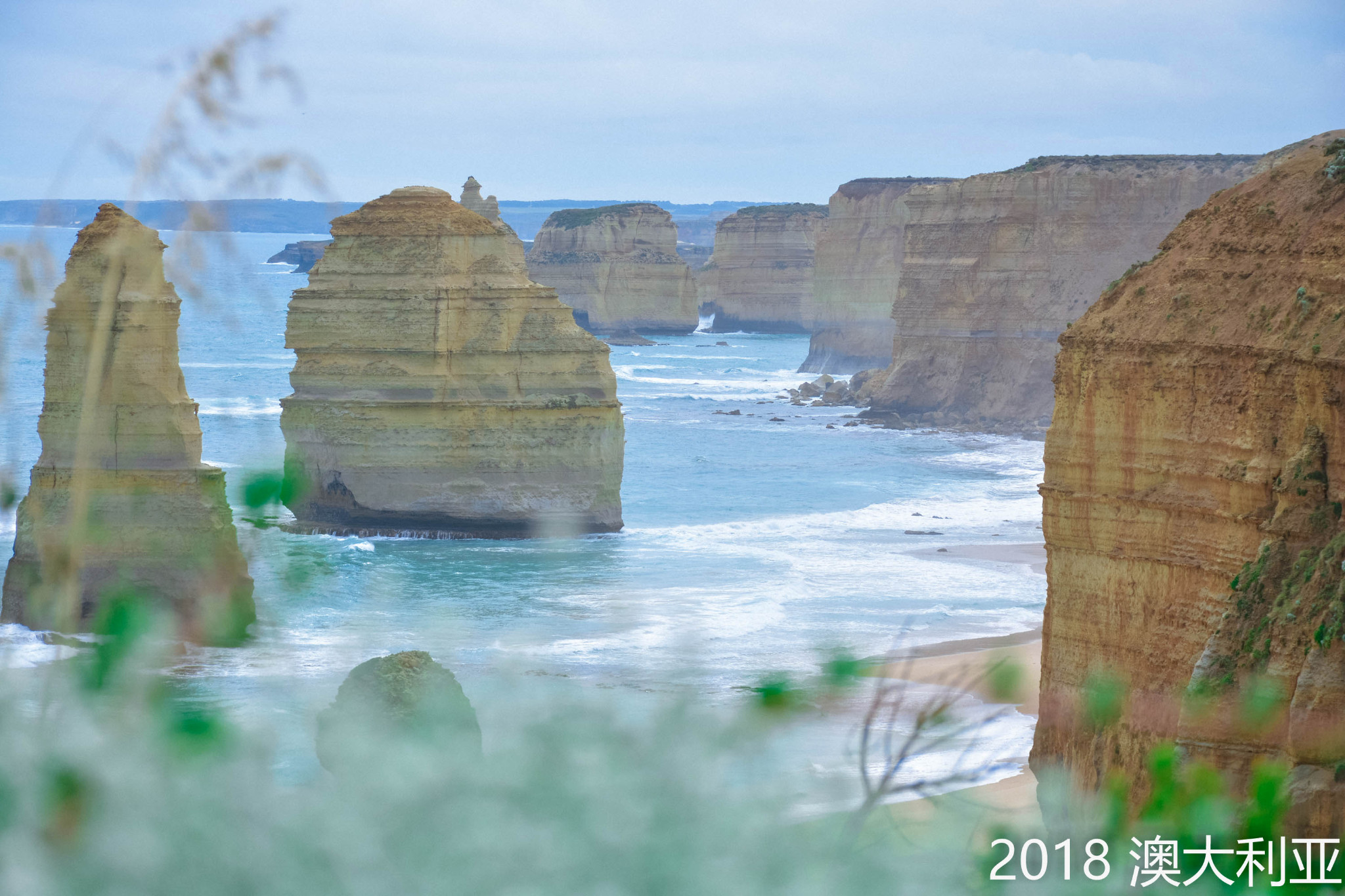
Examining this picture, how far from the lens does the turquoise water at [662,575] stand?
420cm

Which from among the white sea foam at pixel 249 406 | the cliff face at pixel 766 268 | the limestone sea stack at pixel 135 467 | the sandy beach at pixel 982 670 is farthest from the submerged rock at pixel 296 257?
the limestone sea stack at pixel 135 467

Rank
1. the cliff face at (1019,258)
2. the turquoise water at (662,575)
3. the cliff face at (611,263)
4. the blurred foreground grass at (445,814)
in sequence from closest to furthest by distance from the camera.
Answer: the blurred foreground grass at (445,814)
the turquoise water at (662,575)
the cliff face at (1019,258)
the cliff face at (611,263)

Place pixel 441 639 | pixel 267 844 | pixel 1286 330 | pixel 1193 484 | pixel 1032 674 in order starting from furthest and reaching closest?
pixel 1032 674 < pixel 1193 484 < pixel 1286 330 < pixel 441 639 < pixel 267 844

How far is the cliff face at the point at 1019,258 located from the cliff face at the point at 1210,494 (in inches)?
1783

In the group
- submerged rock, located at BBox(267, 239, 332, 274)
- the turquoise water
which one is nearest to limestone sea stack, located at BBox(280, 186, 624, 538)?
the turquoise water

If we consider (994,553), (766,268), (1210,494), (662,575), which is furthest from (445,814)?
(766,268)

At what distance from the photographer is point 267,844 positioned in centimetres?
229

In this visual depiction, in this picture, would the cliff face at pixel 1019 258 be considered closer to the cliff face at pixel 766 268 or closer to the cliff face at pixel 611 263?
the cliff face at pixel 611 263

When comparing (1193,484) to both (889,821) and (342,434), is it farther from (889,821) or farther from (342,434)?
(342,434)

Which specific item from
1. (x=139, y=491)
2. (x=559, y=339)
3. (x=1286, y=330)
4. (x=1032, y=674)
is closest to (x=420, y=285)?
(x=559, y=339)

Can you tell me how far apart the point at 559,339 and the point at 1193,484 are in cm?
2151

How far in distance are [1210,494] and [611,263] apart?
346 ft

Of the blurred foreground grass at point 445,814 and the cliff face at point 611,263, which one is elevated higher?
the cliff face at point 611,263

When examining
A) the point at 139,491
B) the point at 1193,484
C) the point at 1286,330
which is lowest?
the point at 139,491
